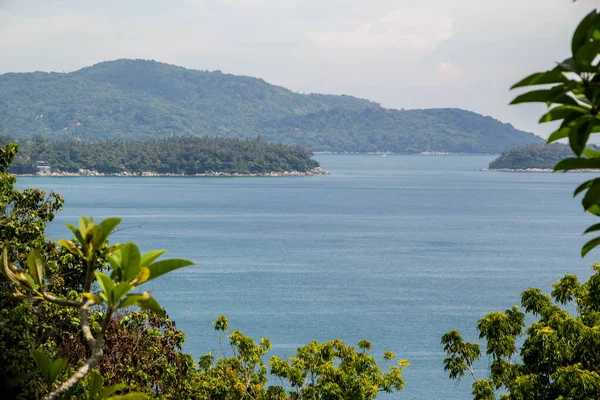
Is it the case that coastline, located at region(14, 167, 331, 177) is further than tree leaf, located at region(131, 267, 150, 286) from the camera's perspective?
Yes

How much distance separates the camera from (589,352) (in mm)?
10977

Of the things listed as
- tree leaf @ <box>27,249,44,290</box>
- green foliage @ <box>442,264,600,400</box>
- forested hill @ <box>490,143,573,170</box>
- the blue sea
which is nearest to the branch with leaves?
tree leaf @ <box>27,249,44,290</box>

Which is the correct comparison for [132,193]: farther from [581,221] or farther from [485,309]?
[485,309]

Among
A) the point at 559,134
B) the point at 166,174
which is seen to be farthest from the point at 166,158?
the point at 559,134

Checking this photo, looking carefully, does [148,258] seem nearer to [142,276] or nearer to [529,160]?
[142,276]

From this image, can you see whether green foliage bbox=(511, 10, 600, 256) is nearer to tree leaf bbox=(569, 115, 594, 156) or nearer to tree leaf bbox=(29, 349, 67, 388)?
tree leaf bbox=(569, 115, 594, 156)

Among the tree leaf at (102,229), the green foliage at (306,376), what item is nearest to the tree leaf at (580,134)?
the tree leaf at (102,229)

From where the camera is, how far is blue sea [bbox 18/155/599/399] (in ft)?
119

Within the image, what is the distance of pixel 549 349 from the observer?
11.0 meters

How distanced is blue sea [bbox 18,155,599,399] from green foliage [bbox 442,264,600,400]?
14214 millimetres

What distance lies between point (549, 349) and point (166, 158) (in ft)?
482

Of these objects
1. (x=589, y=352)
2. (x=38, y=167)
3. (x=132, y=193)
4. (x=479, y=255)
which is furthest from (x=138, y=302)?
(x=38, y=167)

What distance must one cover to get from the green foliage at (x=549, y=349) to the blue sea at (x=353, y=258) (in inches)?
560

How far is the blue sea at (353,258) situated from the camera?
3612 cm
